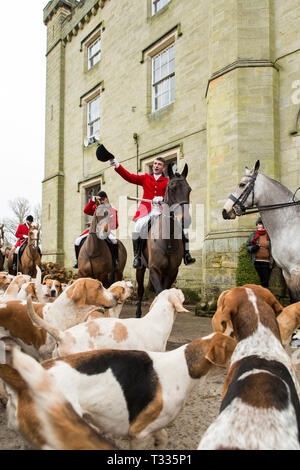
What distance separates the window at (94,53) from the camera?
15390mm

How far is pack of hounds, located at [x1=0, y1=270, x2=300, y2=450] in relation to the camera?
1129 millimetres

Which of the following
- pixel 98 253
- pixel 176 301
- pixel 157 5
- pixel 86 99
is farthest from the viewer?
pixel 86 99

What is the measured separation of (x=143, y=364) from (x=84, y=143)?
1499 centimetres

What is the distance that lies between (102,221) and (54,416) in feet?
20.3

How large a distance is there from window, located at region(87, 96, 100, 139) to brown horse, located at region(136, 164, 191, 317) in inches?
428

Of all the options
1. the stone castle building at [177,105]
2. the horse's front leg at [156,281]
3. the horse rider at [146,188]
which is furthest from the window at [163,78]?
the horse's front leg at [156,281]

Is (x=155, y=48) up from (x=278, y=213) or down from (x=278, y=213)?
up

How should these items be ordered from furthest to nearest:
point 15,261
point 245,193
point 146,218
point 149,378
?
point 15,261, point 146,218, point 245,193, point 149,378

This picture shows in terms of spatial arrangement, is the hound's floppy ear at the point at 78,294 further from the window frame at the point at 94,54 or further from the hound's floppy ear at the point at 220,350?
the window frame at the point at 94,54

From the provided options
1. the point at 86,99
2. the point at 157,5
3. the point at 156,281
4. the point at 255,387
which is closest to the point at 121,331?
the point at 255,387

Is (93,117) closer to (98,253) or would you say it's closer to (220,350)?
(98,253)

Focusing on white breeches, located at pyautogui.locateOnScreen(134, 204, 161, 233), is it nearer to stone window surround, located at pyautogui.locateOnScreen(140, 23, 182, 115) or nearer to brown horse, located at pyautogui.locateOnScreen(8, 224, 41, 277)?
brown horse, located at pyautogui.locateOnScreen(8, 224, 41, 277)

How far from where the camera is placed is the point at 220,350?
1.97 m

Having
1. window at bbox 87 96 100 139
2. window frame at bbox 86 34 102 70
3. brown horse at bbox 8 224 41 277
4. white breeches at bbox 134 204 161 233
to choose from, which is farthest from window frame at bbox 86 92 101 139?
white breeches at bbox 134 204 161 233
